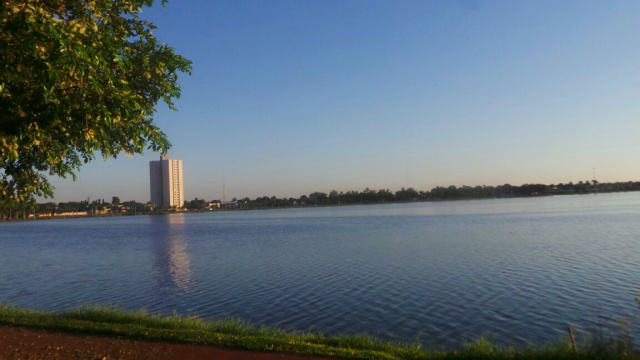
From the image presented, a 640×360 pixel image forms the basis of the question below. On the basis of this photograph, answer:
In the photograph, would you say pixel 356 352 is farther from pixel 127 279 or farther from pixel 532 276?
pixel 127 279

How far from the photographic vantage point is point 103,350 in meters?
10.3

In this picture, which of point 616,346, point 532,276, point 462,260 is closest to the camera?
point 616,346

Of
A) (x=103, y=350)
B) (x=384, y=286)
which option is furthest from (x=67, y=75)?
(x=384, y=286)

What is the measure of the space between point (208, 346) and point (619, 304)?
55.4ft

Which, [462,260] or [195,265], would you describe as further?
[195,265]

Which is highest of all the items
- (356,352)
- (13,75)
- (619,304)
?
(13,75)

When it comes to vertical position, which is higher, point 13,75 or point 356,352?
point 13,75

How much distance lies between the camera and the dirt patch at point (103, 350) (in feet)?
32.1

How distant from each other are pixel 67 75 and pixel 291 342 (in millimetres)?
7805

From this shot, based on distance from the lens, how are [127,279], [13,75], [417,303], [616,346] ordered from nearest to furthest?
[13,75] < [616,346] < [417,303] < [127,279]

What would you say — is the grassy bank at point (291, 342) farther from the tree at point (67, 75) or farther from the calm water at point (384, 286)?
the tree at point (67, 75)

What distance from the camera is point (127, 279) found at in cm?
2839

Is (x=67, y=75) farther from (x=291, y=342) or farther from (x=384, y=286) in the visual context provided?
(x=384, y=286)

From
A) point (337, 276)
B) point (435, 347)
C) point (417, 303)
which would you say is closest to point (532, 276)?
point (417, 303)
